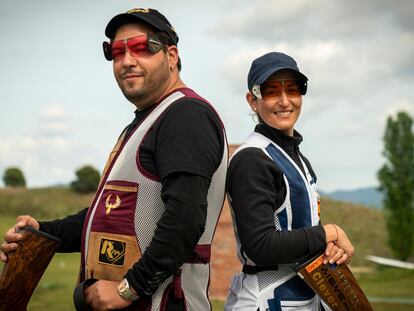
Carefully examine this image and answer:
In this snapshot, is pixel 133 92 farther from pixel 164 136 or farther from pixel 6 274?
pixel 6 274

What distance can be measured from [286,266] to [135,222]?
2.45ft

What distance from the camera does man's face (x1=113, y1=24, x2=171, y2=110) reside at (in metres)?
3.14

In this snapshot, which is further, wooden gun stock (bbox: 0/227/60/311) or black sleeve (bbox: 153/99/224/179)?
wooden gun stock (bbox: 0/227/60/311)

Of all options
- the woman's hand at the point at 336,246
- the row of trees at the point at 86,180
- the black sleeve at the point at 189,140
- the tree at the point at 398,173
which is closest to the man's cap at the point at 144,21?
the black sleeve at the point at 189,140

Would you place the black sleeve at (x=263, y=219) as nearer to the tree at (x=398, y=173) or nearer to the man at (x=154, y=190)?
the man at (x=154, y=190)

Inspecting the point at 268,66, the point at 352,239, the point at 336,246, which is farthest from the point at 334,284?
the point at 352,239

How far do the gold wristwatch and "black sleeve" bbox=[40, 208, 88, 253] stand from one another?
2.85 feet

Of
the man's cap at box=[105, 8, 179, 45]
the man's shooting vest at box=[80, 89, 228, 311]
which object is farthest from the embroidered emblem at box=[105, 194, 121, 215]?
the man's cap at box=[105, 8, 179, 45]

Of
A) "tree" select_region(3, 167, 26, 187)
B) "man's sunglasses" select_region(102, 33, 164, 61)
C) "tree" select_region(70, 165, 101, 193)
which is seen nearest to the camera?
"man's sunglasses" select_region(102, 33, 164, 61)

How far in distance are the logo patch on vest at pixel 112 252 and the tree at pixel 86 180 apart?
43.2m

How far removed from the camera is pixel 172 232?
2.78 metres

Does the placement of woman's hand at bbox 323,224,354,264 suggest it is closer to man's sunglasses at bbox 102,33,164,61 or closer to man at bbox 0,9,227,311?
man at bbox 0,9,227,311

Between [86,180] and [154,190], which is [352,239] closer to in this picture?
[86,180]

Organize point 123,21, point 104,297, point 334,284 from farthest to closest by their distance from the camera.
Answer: point 123,21, point 334,284, point 104,297
